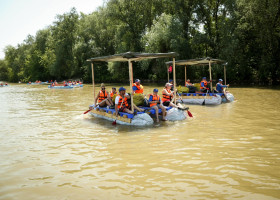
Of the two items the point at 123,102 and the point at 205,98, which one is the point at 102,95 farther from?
the point at 205,98

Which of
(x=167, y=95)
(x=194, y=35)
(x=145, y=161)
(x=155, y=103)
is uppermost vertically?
(x=194, y=35)

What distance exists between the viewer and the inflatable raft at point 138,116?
10.3m

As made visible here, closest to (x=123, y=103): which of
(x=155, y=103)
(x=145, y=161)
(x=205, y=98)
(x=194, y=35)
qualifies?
(x=155, y=103)

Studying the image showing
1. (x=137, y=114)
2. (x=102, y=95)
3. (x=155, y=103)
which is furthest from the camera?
(x=102, y=95)

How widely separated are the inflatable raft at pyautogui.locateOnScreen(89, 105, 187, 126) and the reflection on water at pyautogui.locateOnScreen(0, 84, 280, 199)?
0.38m

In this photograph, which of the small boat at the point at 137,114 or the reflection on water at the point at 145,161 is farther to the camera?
the small boat at the point at 137,114

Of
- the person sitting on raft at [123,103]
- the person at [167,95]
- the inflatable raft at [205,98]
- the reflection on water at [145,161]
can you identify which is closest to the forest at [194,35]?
the inflatable raft at [205,98]

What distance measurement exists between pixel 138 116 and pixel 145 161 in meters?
4.24

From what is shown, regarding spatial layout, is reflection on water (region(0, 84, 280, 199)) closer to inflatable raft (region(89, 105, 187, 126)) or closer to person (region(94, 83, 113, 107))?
inflatable raft (region(89, 105, 187, 126))

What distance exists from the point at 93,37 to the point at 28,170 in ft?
151

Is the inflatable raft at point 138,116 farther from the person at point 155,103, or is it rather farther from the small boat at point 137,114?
the person at point 155,103

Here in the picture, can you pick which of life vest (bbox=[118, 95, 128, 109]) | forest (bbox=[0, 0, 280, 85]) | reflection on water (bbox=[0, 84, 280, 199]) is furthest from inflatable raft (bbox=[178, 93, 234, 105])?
forest (bbox=[0, 0, 280, 85])

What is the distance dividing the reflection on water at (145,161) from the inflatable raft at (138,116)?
38cm

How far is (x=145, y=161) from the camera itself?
623 centimetres
